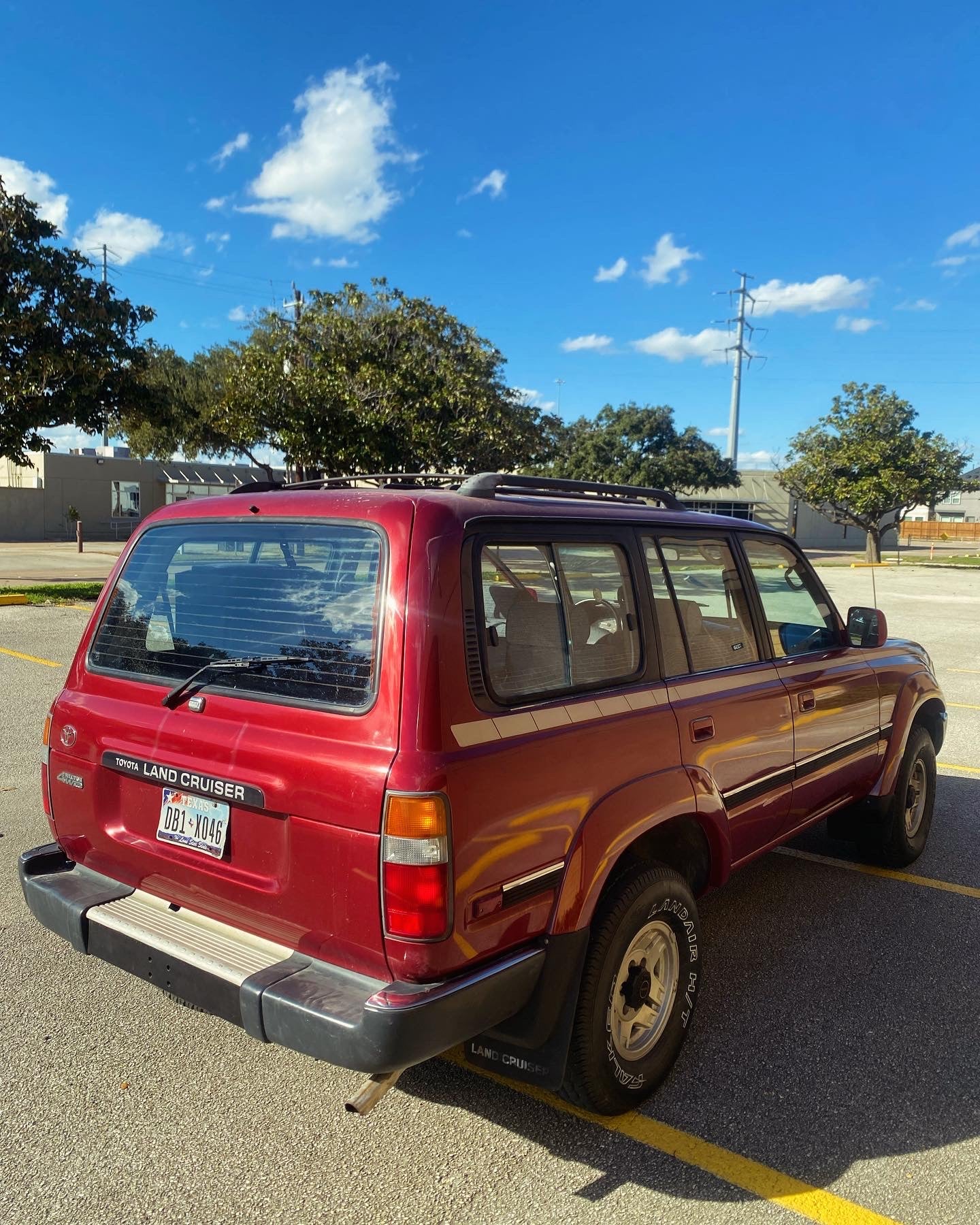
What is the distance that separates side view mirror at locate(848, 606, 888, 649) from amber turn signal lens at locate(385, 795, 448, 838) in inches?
109

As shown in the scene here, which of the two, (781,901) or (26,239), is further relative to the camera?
(26,239)

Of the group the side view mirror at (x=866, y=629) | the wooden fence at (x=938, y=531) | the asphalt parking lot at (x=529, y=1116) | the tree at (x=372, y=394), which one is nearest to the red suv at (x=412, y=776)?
the asphalt parking lot at (x=529, y=1116)

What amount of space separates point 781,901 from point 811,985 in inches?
32.6

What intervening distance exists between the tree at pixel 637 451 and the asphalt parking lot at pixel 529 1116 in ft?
158

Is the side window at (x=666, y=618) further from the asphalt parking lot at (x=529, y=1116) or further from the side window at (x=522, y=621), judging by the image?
the asphalt parking lot at (x=529, y=1116)

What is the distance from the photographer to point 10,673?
9664 millimetres

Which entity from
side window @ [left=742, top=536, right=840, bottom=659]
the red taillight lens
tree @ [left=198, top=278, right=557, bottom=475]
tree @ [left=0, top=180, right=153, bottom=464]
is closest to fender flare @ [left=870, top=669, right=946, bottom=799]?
side window @ [left=742, top=536, right=840, bottom=659]

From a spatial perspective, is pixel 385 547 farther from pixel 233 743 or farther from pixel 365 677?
pixel 233 743

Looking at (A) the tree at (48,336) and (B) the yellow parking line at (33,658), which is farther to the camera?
(A) the tree at (48,336)

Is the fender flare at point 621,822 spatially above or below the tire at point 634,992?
above

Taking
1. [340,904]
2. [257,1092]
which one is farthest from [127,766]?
[257,1092]

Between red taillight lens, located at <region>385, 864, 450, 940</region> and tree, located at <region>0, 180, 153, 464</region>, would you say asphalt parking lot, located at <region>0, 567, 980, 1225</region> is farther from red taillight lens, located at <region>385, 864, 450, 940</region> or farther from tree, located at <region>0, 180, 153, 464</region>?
tree, located at <region>0, 180, 153, 464</region>

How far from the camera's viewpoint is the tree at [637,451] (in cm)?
5194

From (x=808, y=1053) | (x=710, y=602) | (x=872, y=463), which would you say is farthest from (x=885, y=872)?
(x=872, y=463)
